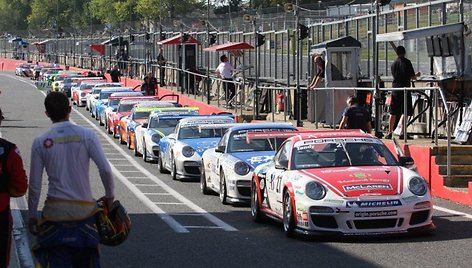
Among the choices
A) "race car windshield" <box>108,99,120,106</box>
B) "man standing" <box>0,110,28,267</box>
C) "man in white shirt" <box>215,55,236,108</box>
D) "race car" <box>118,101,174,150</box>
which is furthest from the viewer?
"race car windshield" <box>108,99,120,106</box>

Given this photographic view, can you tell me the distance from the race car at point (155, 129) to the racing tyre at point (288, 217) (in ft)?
42.2

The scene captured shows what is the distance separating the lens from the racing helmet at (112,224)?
A: 25.9ft

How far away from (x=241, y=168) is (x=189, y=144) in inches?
203

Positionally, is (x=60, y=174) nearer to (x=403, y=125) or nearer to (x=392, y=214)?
(x=392, y=214)

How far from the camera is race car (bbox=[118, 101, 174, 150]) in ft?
101

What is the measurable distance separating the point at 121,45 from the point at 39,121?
2574 centimetres

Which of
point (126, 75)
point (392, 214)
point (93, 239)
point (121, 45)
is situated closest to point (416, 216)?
point (392, 214)

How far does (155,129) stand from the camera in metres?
26.9

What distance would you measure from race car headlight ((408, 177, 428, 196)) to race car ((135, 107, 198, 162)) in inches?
532

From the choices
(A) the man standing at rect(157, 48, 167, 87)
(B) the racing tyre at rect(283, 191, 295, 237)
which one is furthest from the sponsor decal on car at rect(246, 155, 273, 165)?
(A) the man standing at rect(157, 48, 167, 87)

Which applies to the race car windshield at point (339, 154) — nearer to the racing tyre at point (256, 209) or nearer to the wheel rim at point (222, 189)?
the racing tyre at point (256, 209)

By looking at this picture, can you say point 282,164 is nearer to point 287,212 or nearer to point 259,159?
point 287,212

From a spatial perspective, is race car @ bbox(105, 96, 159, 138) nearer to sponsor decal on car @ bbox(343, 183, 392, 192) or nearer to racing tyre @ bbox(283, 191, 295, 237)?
racing tyre @ bbox(283, 191, 295, 237)

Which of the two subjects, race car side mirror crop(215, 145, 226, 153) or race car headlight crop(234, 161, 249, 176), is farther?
race car side mirror crop(215, 145, 226, 153)
